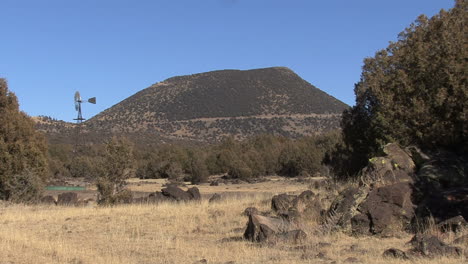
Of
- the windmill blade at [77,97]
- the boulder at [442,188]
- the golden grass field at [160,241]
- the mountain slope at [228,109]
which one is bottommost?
the golden grass field at [160,241]

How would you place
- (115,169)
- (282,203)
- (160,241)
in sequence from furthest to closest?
(115,169)
(282,203)
(160,241)

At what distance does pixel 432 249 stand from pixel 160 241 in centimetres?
607

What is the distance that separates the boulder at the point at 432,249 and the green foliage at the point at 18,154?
1995 cm

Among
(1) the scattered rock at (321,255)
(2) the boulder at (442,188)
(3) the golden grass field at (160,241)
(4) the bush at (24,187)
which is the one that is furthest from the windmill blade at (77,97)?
(1) the scattered rock at (321,255)

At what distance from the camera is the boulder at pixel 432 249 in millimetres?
8156

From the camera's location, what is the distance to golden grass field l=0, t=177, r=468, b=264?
907cm

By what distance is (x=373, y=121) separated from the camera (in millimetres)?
21109

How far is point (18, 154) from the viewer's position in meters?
24.5

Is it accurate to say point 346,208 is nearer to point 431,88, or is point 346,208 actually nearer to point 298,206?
point 298,206

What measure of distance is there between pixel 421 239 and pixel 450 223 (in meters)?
1.78

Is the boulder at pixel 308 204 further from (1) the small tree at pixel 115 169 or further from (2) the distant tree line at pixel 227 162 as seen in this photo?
(2) the distant tree line at pixel 227 162

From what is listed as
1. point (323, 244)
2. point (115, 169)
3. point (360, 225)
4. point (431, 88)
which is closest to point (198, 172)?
point (115, 169)

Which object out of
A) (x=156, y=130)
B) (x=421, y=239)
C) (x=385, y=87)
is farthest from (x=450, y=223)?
(x=156, y=130)

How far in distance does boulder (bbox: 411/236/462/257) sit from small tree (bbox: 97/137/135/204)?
56.4ft
